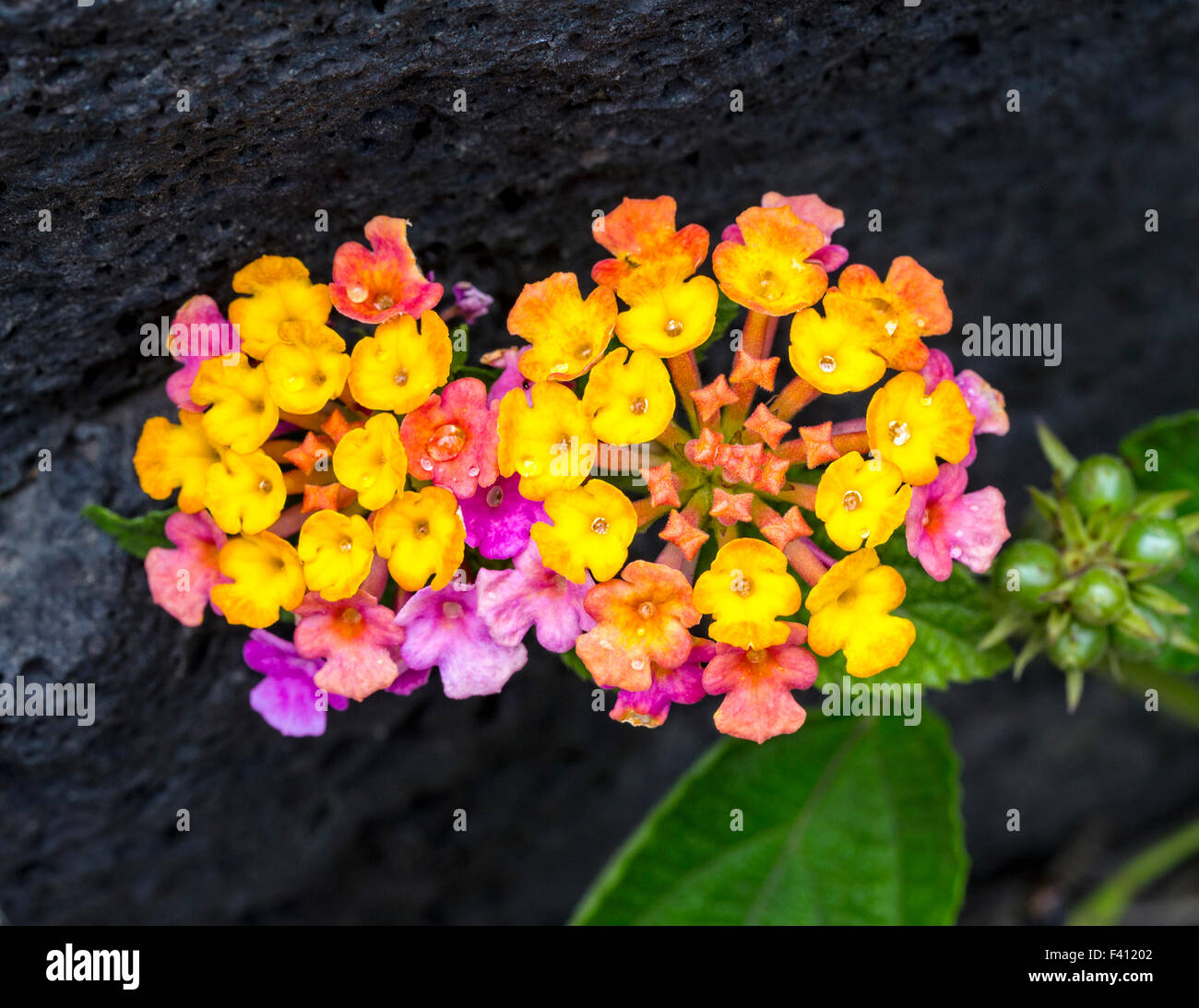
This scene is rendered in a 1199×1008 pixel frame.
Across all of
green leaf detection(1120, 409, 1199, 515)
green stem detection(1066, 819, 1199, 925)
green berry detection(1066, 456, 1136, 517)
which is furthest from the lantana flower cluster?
green stem detection(1066, 819, 1199, 925)

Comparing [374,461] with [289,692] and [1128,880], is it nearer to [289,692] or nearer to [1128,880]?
[289,692]

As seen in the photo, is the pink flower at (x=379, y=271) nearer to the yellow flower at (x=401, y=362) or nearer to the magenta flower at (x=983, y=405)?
the yellow flower at (x=401, y=362)

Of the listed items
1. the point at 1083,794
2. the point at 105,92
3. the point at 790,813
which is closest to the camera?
the point at 105,92

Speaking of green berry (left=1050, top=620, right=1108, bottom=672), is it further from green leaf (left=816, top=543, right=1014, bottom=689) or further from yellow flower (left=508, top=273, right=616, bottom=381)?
yellow flower (left=508, top=273, right=616, bottom=381)

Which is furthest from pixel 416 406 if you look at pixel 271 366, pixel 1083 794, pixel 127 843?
pixel 1083 794

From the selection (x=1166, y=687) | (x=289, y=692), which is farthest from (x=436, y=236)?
(x=1166, y=687)
